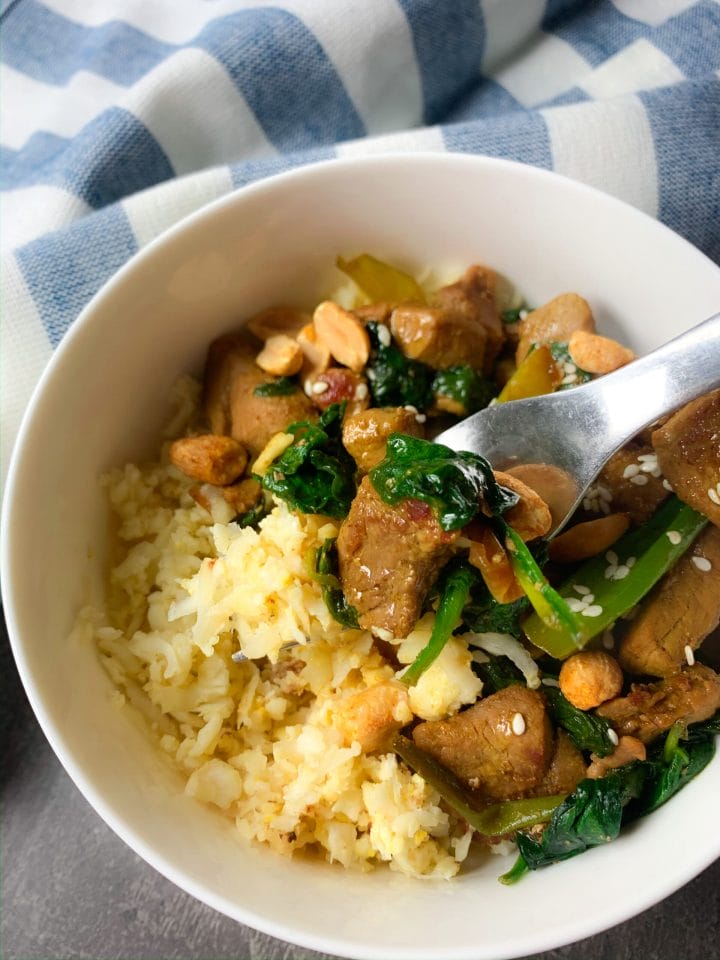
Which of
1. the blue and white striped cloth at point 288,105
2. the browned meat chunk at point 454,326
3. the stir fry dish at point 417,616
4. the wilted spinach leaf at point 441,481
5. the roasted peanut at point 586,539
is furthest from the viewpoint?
the blue and white striped cloth at point 288,105

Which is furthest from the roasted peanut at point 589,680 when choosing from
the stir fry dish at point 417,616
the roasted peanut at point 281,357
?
the roasted peanut at point 281,357

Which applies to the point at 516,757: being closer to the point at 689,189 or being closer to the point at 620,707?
the point at 620,707

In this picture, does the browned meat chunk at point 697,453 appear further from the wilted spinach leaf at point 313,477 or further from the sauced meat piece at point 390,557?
the wilted spinach leaf at point 313,477

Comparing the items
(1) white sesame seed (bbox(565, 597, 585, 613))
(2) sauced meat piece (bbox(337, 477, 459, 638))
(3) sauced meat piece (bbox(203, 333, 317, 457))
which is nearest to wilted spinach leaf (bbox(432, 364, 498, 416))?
(3) sauced meat piece (bbox(203, 333, 317, 457))

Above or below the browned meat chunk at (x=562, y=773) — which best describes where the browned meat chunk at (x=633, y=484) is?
above

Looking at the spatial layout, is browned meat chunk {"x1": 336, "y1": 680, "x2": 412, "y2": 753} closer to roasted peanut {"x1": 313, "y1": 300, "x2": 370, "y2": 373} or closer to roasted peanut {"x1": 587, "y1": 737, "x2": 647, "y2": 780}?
roasted peanut {"x1": 587, "y1": 737, "x2": 647, "y2": 780}

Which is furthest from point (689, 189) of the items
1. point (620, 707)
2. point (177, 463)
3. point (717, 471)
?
point (177, 463)

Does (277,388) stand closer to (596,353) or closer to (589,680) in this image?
(596,353)
